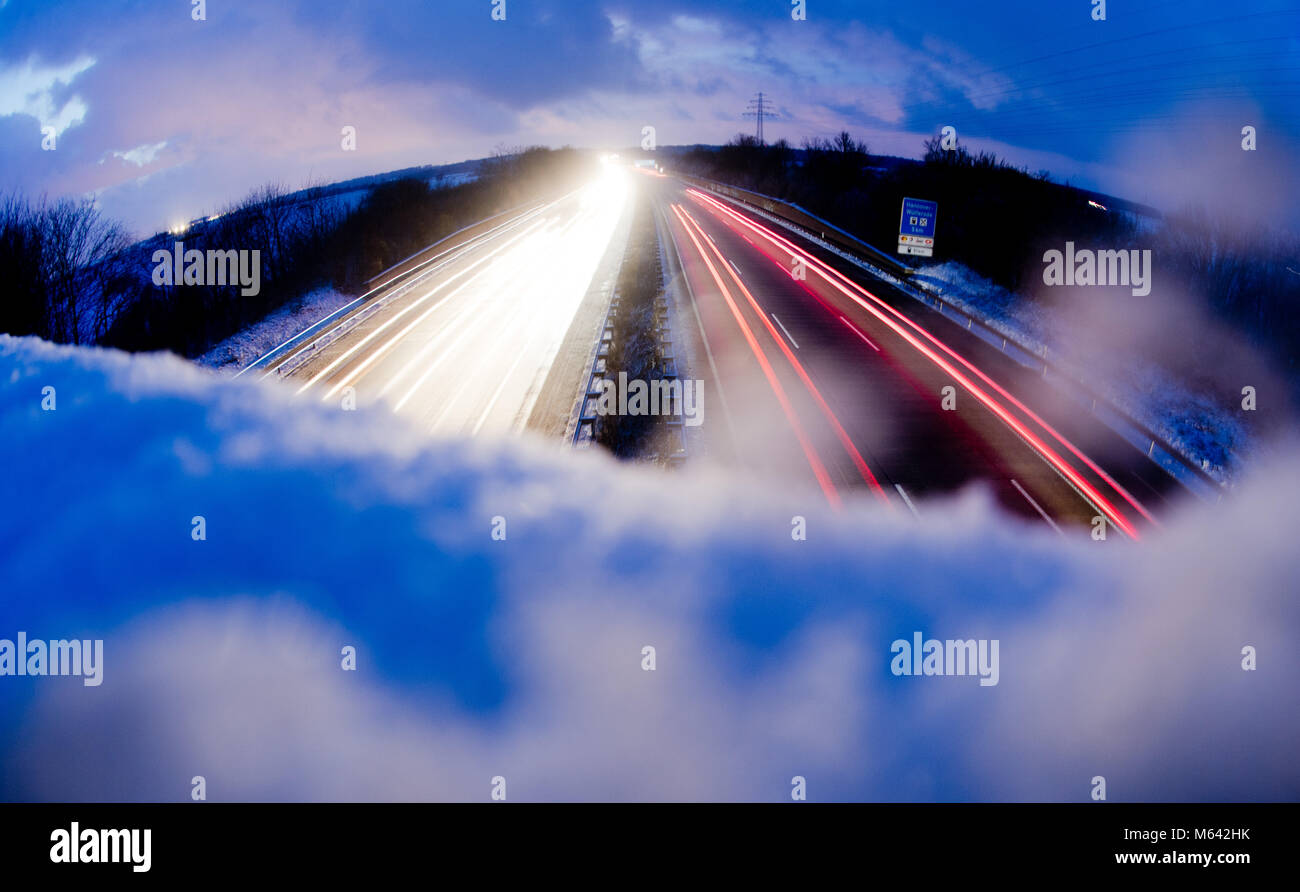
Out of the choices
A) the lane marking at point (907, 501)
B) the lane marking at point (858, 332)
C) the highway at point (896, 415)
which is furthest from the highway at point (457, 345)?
the lane marking at point (858, 332)

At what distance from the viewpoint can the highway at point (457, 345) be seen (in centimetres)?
1395

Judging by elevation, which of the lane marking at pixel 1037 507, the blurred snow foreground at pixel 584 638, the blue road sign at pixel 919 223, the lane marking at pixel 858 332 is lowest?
the blurred snow foreground at pixel 584 638

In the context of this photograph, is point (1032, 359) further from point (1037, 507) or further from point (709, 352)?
point (709, 352)

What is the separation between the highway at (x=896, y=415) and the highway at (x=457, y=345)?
4198mm

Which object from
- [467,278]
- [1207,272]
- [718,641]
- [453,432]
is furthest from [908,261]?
[718,641]

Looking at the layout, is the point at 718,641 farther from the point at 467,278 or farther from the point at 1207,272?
the point at 467,278

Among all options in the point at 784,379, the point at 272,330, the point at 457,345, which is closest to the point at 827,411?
the point at 784,379

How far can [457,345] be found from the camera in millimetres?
17406

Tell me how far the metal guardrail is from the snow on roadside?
18982 mm

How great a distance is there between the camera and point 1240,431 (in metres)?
11.9

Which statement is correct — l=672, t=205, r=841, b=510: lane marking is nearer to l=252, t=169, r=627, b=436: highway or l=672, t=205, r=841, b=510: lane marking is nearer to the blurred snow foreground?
the blurred snow foreground

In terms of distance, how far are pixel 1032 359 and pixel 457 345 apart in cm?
1464

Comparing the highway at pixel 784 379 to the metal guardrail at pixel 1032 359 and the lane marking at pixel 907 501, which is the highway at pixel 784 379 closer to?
the lane marking at pixel 907 501
